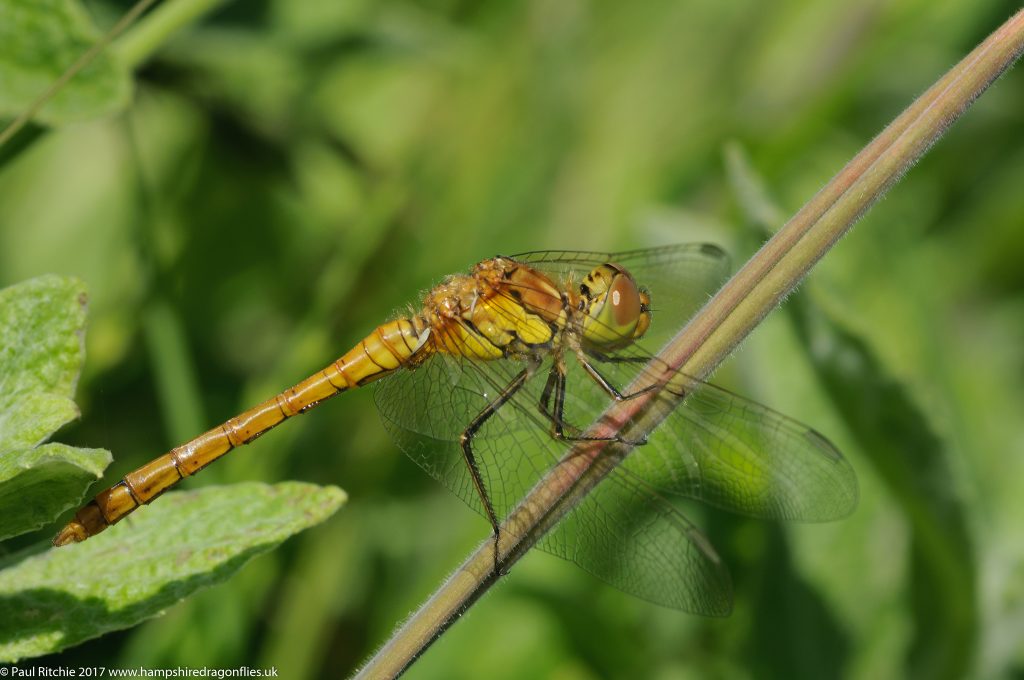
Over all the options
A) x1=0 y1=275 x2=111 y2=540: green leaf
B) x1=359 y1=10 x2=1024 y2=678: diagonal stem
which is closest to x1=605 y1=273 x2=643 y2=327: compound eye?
x1=359 y1=10 x2=1024 y2=678: diagonal stem

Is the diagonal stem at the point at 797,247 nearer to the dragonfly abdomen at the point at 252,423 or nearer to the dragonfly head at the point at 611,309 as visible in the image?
the dragonfly abdomen at the point at 252,423

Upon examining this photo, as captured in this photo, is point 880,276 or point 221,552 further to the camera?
point 880,276

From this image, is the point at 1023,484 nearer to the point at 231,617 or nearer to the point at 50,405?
the point at 231,617

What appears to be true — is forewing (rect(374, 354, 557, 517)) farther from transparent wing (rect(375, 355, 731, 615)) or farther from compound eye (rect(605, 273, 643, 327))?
compound eye (rect(605, 273, 643, 327))

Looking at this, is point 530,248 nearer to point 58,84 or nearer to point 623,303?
point 623,303

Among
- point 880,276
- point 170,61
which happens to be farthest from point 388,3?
point 880,276
